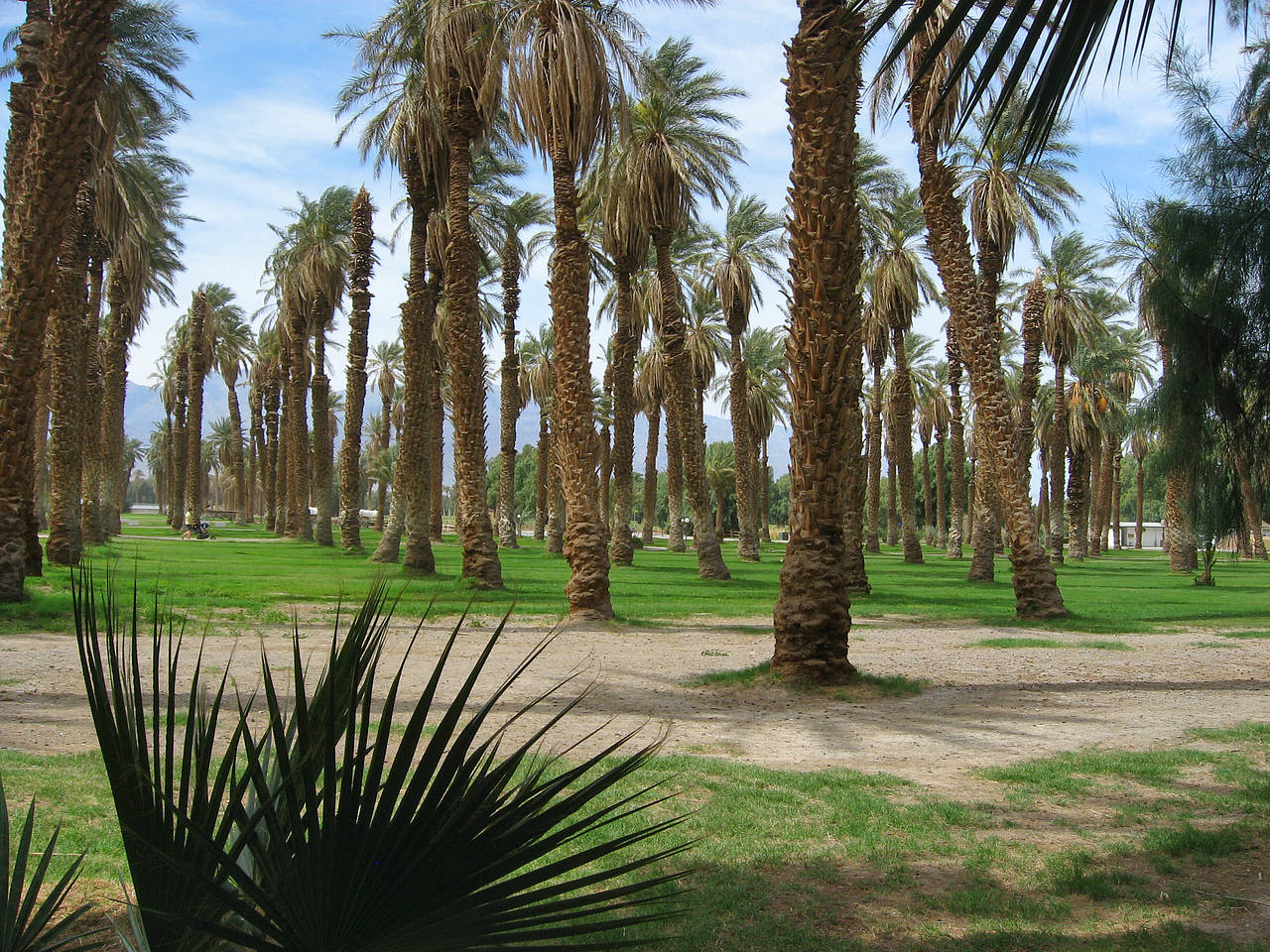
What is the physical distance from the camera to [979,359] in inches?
754

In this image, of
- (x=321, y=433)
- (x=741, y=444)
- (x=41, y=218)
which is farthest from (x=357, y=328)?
(x=41, y=218)

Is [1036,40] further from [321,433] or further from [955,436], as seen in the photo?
[955,436]

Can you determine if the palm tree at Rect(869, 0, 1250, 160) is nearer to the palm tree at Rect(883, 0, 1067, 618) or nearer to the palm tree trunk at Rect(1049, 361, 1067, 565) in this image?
the palm tree at Rect(883, 0, 1067, 618)

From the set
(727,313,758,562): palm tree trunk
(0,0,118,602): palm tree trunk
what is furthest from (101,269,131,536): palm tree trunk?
(0,0,118,602): palm tree trunk

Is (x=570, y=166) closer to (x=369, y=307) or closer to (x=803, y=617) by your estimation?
(x=803, y=617)

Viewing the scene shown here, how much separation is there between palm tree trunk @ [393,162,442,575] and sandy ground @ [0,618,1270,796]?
36.0 feet

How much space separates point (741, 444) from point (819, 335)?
27647 mm

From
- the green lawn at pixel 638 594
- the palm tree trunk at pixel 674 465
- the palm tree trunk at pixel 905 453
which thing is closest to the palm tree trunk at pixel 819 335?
the green lawn at pixel 638 594

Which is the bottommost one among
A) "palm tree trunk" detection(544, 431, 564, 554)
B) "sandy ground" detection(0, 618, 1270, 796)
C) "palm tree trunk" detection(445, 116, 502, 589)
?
"sandy ground" detection(0, 618, 1270, 796)

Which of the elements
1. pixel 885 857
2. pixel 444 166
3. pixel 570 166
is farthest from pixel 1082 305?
pixel 885 857

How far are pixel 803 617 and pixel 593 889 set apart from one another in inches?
249

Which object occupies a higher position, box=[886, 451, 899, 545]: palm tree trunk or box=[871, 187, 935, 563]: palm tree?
box=[871, 187, 935, 563]: palm tree

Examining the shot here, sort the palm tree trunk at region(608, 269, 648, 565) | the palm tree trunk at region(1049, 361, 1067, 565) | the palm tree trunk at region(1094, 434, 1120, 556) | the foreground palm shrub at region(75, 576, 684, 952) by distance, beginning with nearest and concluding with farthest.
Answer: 1. the foreground palm shrub at region(75, 576, 684, 952)
2. the palm tree trunk at region(608, 269, 648, 565)
3. the palm tree trunk at region(1049, 361, 1067, 565)
4. the palm tree trunk at region(1094, 434, 1120, 556)

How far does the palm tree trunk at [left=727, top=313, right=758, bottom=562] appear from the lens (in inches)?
1468
